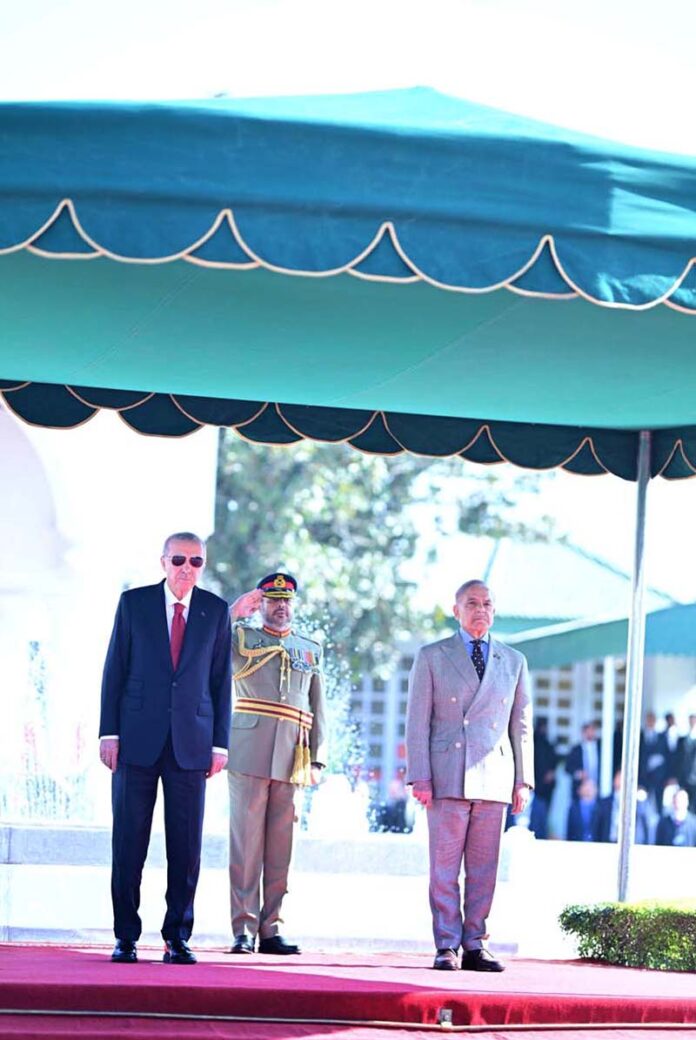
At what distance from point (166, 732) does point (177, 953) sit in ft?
3.05

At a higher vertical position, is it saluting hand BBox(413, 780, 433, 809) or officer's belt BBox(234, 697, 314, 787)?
officer's belt BBox(234, 697, 314, 787)

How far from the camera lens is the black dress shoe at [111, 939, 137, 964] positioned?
7.50 metres

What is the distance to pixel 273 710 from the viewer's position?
863 cm

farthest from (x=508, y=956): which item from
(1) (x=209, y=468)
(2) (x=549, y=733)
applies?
(2) (x=549, y=733)

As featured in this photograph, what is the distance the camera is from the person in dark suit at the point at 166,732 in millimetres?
7574

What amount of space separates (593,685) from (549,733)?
1268 millimetres

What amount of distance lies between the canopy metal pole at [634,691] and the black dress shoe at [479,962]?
177cm

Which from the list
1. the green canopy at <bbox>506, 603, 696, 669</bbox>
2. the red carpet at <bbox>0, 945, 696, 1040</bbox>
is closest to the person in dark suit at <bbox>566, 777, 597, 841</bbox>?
the green canopy at <bbox>506, 603, 696, 669</bbox>

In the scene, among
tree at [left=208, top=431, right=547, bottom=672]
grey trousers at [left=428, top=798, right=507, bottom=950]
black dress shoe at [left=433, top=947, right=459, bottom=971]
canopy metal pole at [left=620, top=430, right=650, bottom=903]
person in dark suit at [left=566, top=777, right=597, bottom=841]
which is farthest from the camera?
tree at [left=208, top=431, right=547, bottom=672]

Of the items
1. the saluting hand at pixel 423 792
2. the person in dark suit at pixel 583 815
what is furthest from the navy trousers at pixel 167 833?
the person in dark suit at pixel 583 815

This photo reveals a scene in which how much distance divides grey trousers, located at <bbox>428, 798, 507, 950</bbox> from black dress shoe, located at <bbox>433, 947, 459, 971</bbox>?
0.05m

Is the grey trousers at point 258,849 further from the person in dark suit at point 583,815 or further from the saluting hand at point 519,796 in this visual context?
the person in dark suit at point 583,815

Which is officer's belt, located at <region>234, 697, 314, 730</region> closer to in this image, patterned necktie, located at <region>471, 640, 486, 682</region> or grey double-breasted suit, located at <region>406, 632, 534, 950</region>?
grey double-breasted suit, located at <region>406, 632, 534, 950</region>

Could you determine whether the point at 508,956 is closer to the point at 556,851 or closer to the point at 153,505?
the point at 556,851
